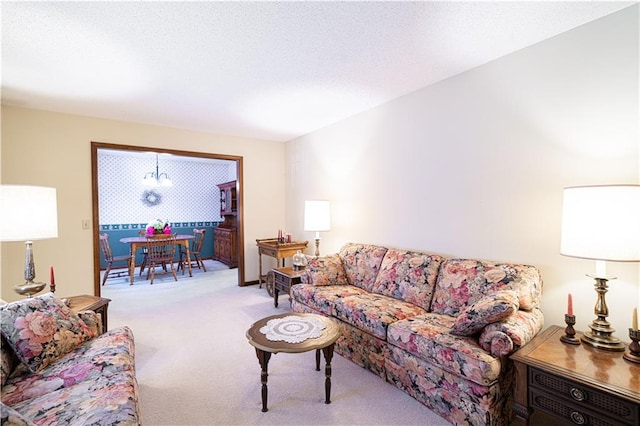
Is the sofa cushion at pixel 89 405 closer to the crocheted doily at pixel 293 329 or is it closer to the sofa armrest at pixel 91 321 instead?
the sofa armrest at pixel 91 321

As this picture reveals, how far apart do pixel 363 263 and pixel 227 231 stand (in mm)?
4307

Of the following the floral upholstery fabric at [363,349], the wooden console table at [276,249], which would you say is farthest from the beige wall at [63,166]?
the floral upholstery fabric at [363,349]

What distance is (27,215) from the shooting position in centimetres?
196

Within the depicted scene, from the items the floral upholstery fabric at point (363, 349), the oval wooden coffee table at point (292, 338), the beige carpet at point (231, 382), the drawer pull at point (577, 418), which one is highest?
the oval wooden coffee table at point (292, 338)

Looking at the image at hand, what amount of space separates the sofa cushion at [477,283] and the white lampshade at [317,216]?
5.60ft

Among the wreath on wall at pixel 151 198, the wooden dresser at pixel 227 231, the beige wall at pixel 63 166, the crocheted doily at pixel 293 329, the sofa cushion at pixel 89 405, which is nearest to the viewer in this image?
the sofa cushion at pixel 89 405

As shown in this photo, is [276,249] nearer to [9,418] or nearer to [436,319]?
[436,319]

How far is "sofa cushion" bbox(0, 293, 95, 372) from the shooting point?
1546 millimetres

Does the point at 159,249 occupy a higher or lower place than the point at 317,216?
lower

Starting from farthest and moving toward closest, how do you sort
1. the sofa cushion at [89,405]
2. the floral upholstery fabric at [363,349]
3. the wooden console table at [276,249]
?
the wooden console table at [276,249] < the floral upholstery fabric at [363,349] < the sofa cushion at [89,405]

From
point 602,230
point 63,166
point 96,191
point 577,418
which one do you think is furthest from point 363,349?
point 63,166

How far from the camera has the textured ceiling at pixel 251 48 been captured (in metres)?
1.80

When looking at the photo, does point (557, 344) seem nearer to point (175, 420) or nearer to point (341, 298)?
point (341, 298)

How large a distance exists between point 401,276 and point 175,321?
8.45 feet
